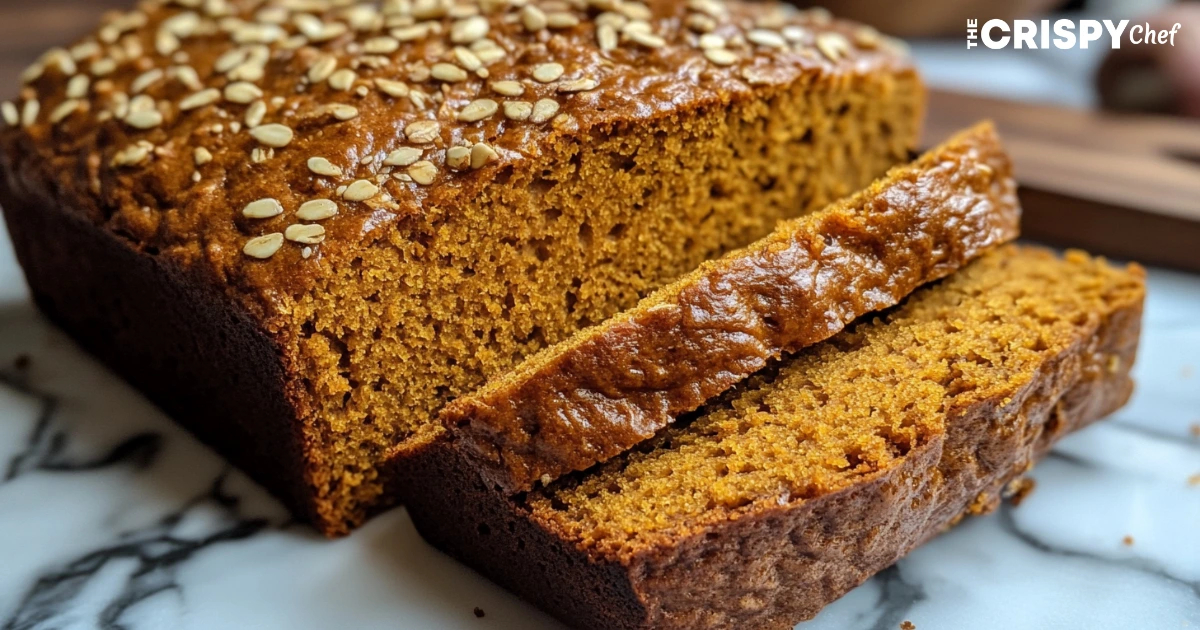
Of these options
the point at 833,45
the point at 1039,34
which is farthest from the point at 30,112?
the point at 1039,34

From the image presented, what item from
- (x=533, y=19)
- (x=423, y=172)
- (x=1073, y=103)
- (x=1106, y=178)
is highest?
(x=533, y=19)

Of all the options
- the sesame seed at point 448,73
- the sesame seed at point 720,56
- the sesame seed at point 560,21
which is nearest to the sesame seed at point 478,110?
the sesame seed at point 448,73

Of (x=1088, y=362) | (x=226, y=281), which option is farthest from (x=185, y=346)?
(x=1088, y=362)

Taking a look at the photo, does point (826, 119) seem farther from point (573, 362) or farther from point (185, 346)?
point (185, 346)

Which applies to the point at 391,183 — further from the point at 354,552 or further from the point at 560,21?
the point at 354,552

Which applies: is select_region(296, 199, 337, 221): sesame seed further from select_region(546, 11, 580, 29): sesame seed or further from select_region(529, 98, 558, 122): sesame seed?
select_region(546, 11, 580, 29): sesame seed

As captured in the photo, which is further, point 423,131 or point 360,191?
point 423,131

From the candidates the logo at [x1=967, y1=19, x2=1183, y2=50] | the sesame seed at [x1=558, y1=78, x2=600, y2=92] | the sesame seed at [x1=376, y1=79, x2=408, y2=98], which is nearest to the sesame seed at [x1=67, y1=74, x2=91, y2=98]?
the sesame seed at [x1=376, y1=79, x2=408, y2=98]
